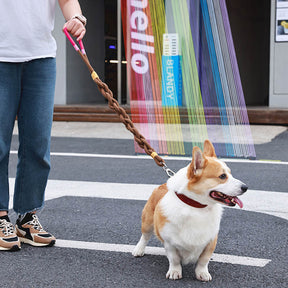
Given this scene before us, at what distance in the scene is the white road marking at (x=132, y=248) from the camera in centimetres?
346

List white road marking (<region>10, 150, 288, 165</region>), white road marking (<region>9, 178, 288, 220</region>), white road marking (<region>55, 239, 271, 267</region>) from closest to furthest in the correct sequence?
white road marking (<region>55, 239, 271, 267</region>), white road marking (<region>9, 178, 288, 220</region>), white road marking (<region>10, 150, 288, 165</region>)

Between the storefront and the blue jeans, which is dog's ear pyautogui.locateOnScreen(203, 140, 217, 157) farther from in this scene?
the storefront

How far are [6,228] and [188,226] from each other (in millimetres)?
1382

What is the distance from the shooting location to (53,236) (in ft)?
12.8

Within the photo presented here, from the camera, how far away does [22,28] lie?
3527 millimetres

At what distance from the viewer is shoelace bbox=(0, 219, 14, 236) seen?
12.2 ft

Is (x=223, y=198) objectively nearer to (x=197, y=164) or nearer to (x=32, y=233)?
(x=197, y=164)

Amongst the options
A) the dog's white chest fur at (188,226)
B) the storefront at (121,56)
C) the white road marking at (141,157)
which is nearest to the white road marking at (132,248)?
the dog's white chest fur at (188,226)

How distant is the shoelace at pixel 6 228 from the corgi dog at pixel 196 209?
114cm

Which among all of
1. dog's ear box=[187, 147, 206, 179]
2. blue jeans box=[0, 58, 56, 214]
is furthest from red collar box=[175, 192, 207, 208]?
blue jeans box=[0, 58, 56, 214]

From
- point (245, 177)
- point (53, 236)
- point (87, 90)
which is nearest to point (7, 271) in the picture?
point (53, 236)

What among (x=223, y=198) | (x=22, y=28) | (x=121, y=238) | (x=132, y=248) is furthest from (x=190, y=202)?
(x=22, y=28)

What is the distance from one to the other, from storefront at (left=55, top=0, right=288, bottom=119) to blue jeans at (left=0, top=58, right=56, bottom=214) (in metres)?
11.5

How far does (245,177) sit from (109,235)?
2896 millimetres
